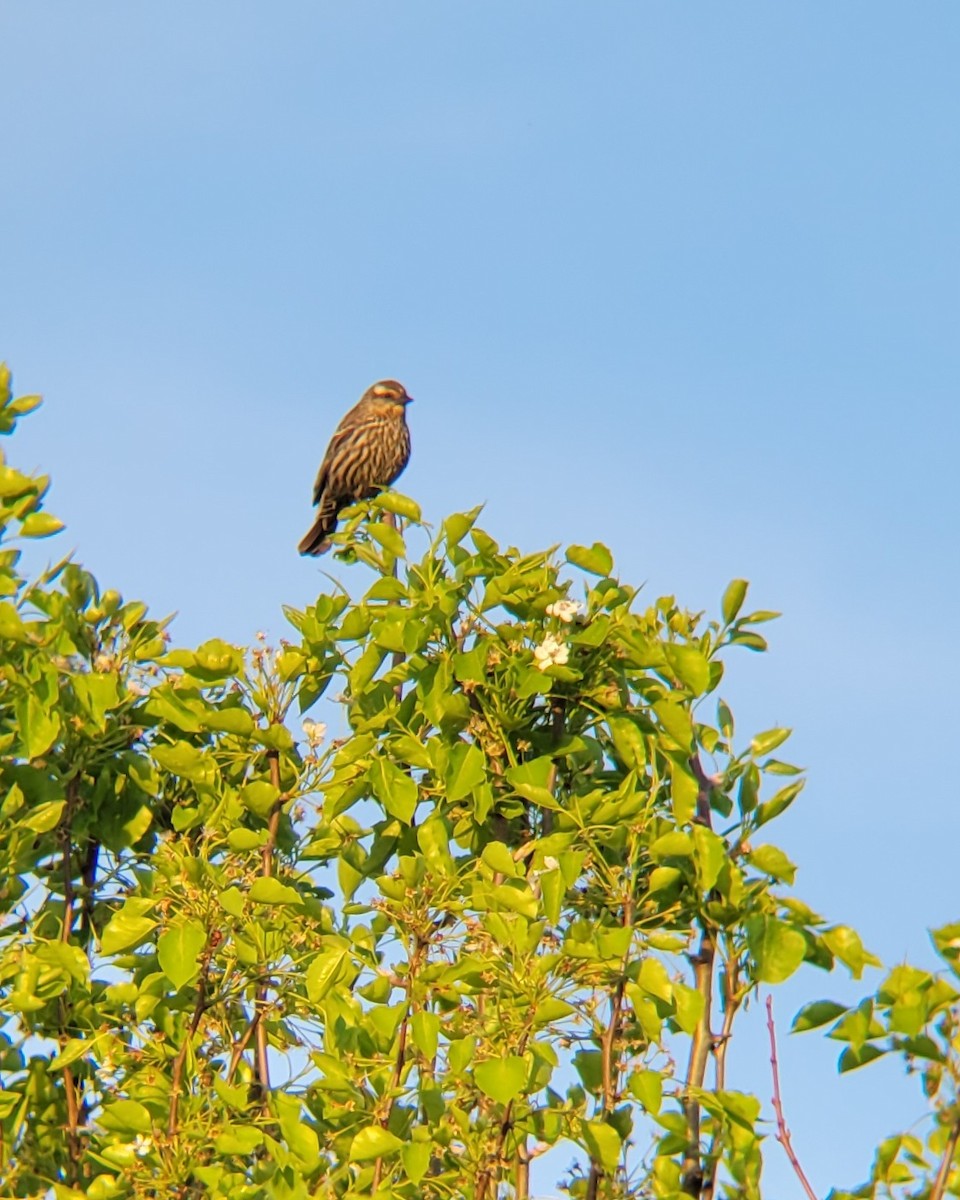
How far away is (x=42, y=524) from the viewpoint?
5883mm

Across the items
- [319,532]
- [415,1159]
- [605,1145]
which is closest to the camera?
[415,1159]

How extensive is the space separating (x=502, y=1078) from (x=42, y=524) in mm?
2754

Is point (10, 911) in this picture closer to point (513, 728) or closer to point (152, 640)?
point (152, 640)

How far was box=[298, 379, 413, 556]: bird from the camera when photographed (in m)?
16.2

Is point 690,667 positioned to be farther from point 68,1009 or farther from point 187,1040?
point 68,1009

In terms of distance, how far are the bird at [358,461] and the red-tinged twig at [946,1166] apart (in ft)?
38.7

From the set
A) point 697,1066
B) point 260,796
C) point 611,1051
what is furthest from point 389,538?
point 697,1066

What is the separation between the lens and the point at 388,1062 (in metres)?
4.88

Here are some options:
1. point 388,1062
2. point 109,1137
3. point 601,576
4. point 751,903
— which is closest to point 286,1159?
point 388,1062

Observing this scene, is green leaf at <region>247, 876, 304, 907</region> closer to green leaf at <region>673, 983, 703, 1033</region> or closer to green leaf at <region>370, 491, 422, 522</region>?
green leaf at <region>673, 983, 703, 1033</region>

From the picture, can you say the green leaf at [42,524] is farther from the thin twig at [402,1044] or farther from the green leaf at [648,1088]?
the green leaf at [648,1088]

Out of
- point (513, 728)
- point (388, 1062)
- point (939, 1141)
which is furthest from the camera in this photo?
point (513, 728)

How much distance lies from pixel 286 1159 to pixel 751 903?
1587mm

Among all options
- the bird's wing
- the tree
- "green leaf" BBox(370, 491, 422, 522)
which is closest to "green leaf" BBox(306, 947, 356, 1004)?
the tree
